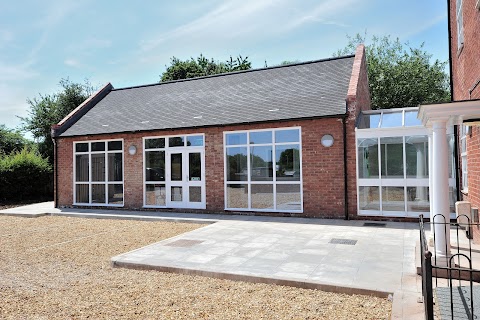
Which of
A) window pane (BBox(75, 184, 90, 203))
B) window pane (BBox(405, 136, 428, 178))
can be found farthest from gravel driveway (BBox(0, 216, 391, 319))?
window pane (BBox(75, 184, 90, 203))

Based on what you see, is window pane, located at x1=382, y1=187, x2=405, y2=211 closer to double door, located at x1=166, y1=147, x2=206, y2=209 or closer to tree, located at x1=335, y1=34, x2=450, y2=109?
double door, located at x1=166, y1=147, x2=206, y2=209

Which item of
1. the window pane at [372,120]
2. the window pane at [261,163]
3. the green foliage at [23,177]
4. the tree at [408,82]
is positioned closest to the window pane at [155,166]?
the window pane at [261,163]

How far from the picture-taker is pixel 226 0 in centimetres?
980

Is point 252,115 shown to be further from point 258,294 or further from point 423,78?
point 423,78

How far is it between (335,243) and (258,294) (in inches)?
133

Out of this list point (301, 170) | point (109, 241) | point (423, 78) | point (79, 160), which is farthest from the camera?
point (423, 78)

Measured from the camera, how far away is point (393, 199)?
1037 cm

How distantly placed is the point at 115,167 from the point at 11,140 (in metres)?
23.8

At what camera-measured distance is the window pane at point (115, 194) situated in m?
14.6

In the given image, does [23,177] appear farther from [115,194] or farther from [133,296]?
[133,296]

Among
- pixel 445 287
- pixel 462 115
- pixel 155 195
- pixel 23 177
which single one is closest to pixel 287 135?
pixel 155 195

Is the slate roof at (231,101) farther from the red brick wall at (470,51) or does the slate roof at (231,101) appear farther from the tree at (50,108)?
the tree at (50,108)

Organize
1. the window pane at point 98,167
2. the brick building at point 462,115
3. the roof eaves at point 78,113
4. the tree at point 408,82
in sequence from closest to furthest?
the brick building at point 462,115 < the window pane at point 98,167 < the roof eaves at point 78,113 < the tree at point 408,82

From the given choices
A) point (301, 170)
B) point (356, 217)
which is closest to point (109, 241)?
point (301, 170)
